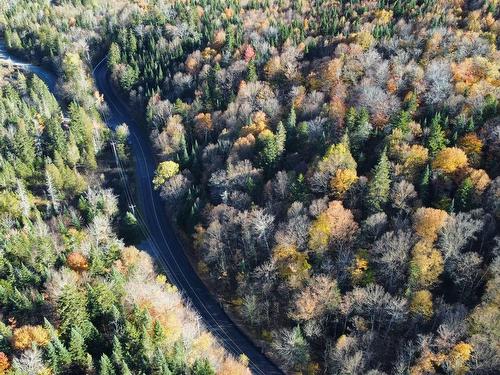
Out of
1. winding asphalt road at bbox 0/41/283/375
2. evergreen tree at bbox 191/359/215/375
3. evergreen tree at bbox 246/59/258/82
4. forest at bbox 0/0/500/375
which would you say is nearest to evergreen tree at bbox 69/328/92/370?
forest at bbox 0/0/500/375

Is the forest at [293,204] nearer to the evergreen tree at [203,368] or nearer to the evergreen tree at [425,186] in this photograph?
the evergreen tree at [203,368]

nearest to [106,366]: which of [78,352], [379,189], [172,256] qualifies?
[78,352]

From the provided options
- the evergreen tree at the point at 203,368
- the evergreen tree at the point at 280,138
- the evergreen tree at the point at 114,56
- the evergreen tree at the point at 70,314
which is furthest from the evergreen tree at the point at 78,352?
the evergreen tree at the point at 114,56

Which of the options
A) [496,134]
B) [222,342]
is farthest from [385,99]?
[222,342]

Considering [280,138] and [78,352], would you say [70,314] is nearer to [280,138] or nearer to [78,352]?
[78,352]

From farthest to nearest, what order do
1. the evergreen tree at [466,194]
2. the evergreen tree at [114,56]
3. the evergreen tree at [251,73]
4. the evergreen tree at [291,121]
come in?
the evergreen tree at [114,56] < the evergreen tree at [251,73] < the evergreen tree at [291,121] < the evergreen tree at [466,194]

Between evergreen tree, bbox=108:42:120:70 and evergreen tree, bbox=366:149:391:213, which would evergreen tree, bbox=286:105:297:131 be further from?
evergreen tree, bbox=108:42:120:70
